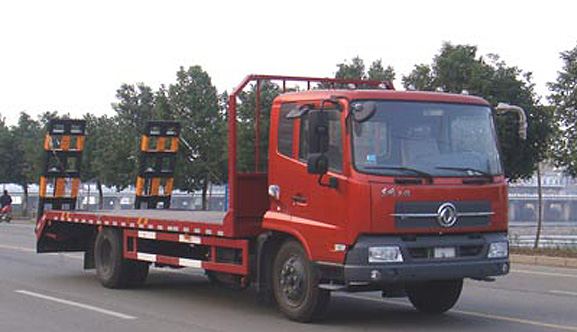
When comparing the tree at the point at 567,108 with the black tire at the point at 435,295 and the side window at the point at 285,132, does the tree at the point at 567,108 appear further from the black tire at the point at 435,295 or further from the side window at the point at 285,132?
the side window at the point at 285,132

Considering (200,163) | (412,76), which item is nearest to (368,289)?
(412,76)

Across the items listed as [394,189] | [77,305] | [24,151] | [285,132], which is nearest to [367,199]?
[394,189]

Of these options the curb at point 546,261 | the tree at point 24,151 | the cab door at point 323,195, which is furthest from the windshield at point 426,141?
the tree at point 24,151

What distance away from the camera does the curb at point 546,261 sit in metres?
18.5

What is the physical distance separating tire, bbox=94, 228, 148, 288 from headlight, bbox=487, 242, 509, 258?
6.08 meters

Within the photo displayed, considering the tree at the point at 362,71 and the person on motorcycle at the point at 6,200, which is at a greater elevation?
the tree at the point at 362,71

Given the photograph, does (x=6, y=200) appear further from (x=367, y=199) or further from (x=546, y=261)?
(x=367, y=199)

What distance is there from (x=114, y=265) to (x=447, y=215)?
20.5 feet

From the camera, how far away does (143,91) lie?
37031 millimetres

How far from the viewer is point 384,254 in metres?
9.16

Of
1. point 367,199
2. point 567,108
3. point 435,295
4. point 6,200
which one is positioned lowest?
point 435,295

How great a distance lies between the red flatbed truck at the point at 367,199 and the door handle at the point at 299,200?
0.01 metres

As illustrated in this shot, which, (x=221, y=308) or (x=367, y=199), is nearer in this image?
(x=367, y=199)

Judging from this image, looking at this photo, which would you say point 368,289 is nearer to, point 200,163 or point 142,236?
point 142,236
